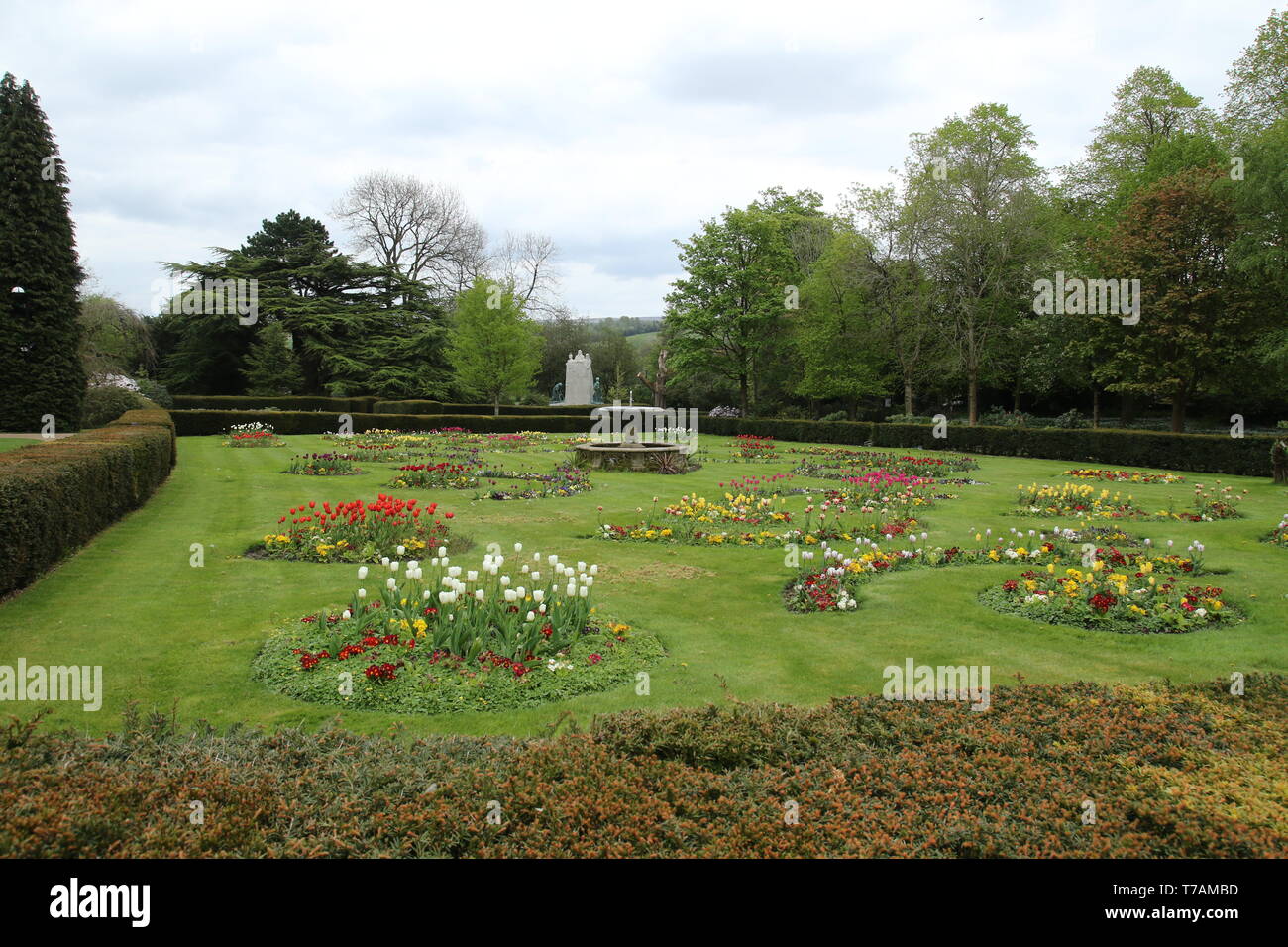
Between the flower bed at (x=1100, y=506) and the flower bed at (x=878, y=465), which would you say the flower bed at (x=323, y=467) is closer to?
the flower bed at (x=878, y=465)

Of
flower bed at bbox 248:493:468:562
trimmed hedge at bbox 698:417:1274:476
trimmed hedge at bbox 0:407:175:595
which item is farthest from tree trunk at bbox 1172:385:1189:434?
trimmed hedge at bbox 0:407:175:595

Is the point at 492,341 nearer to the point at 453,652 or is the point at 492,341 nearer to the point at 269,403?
the point at 269,403

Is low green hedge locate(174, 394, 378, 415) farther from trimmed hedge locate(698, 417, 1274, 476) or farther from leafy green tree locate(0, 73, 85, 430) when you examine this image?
trimmed hedge locate(698, 417, 1274, 476)

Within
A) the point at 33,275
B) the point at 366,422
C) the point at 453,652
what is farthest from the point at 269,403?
the point at 453,652

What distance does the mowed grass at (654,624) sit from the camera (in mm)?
4777

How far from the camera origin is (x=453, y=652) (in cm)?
517

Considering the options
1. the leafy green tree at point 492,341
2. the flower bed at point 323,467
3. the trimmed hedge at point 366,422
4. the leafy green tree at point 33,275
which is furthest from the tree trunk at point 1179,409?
the leafy green tree at point 33,275

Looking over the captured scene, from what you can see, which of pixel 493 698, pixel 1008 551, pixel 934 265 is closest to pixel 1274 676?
pixel 1008 551

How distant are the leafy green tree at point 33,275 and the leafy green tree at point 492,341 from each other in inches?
652

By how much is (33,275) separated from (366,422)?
12198 millimetres

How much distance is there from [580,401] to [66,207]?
974 inches

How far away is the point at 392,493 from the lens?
44.5ft

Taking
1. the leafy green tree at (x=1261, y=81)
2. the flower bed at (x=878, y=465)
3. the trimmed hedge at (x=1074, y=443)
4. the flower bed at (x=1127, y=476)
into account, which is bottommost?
the flower bed at (x=1127, y=476)
